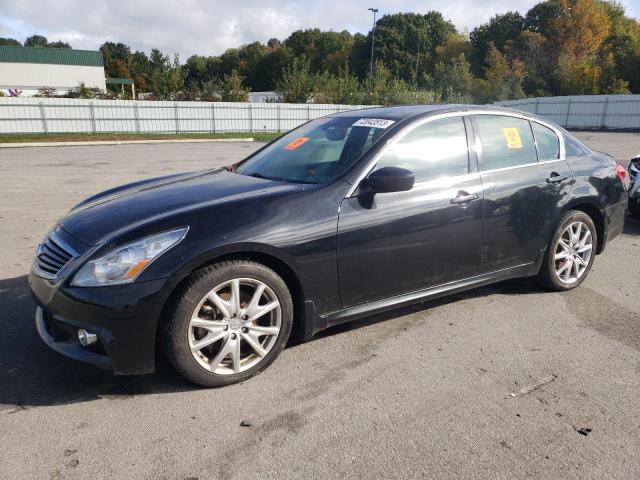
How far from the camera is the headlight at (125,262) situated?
2.80 m

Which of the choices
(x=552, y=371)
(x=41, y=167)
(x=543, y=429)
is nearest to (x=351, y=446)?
(x=543, y=429)

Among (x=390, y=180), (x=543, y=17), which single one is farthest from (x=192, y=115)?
(x=543, y=17)

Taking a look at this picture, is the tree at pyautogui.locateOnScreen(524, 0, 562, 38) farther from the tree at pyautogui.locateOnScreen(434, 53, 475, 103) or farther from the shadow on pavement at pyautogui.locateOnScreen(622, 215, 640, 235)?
the shadow on pavement at pyautogui.locateOnScreen(622, 215, 640, 235)

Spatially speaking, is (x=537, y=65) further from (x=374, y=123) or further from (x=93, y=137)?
(x=374, y=123)

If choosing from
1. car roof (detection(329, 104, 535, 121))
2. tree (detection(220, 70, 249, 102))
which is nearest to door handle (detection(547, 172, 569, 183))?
car roof (detection(329, 104, 535, 121))

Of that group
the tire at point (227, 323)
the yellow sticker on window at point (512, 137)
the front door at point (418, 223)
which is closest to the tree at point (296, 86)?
the yellow sticker on window at point (512, 137)

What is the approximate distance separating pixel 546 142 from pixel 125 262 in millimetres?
3590

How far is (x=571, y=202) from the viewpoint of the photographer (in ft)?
14.8

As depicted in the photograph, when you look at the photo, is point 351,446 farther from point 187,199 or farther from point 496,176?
point 496,176

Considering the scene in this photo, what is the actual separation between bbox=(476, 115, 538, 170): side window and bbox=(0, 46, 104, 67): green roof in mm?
63865

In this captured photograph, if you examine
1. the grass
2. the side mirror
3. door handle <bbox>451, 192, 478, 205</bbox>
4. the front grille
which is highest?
the side mirror

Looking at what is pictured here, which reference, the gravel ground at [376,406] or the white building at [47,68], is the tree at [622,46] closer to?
the gravel ground at [376,406]

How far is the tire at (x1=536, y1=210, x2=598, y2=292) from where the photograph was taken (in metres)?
4.53

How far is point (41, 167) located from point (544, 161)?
1319cm
